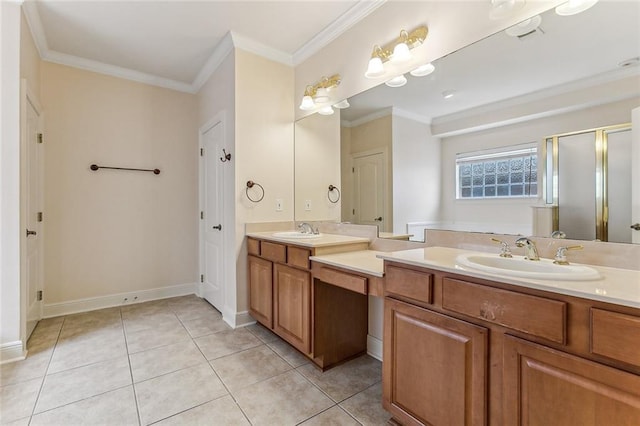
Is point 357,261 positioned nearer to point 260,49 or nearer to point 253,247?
point 253,247

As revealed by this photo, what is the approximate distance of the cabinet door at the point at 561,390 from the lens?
836 mm

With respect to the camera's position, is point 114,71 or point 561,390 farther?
point 114,71

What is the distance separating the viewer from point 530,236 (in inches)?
58.5

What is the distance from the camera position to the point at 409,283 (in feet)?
4.48

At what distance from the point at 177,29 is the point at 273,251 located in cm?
208

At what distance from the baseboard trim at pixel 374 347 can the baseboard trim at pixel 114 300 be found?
2.45 m

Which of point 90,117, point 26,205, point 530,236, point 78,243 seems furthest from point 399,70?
point 78,243

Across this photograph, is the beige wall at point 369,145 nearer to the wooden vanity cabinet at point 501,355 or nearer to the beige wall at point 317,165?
the beige wall at point 317,165

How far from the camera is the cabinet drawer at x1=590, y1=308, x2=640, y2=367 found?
2.63 feet

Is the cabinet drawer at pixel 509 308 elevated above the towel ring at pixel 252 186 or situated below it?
below

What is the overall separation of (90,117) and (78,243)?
1354 mm

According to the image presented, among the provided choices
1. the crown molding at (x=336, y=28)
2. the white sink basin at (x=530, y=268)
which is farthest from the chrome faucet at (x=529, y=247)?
the crown molding at (x=336, y=28)

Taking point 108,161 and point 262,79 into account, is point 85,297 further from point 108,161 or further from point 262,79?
point 262,79

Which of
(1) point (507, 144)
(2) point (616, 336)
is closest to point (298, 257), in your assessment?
(1) point (507, 144)
